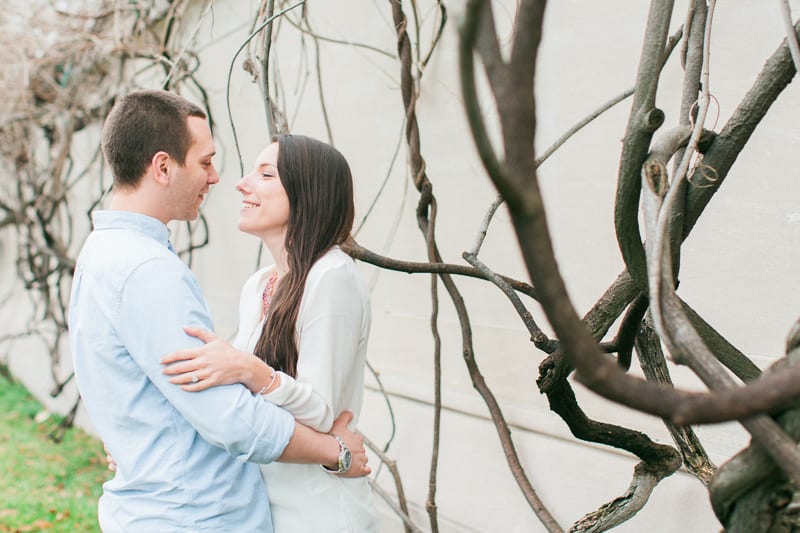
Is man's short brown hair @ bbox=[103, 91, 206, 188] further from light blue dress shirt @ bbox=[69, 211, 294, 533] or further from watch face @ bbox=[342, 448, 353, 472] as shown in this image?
watch face @ bbox=[342, 448, 353, 472]

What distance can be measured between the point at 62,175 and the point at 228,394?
21.4 ft

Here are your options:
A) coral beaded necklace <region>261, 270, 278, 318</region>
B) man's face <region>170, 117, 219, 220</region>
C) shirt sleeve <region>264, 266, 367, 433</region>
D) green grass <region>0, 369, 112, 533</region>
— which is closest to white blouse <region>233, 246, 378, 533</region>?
shirt sleeve <region>264, 266, 367, 433</region>

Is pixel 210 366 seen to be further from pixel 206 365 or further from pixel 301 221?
pixel 301 221

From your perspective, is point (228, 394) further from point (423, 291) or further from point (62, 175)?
point (62, 175)

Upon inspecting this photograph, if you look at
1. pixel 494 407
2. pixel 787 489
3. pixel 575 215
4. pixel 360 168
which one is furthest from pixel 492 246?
pixel 787 489

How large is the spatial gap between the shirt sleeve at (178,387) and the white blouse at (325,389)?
11cm

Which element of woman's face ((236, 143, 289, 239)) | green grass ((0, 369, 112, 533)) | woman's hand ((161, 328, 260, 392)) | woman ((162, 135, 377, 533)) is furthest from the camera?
green grass ((0, 369, 112, 533))

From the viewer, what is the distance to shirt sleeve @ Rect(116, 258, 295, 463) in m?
1.67

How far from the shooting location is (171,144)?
1.99 m

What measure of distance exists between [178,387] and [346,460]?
475 millimetres

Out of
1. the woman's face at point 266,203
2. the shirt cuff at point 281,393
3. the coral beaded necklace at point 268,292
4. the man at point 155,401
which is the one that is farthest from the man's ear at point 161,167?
the shirt cuff at point 281,393

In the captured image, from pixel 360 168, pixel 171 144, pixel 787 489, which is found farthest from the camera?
pixel 360 168

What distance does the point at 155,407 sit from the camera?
1.78 metres

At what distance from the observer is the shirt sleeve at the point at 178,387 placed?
1.67 metres
